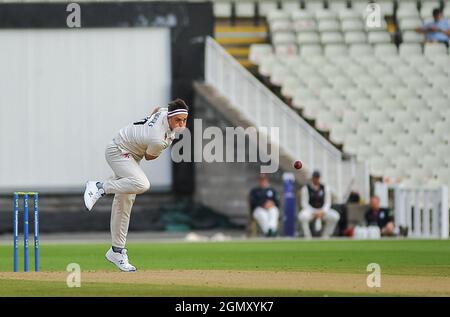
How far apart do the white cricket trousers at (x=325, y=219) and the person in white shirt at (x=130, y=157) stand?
31.4 feet

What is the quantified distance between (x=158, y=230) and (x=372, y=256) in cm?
898

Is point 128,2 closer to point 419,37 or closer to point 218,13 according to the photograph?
point 218,13

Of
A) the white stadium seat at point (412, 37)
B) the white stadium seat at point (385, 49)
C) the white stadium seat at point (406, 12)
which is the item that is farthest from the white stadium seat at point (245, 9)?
the white stadium seat at point (412, 37)

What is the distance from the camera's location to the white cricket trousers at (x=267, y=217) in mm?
24219

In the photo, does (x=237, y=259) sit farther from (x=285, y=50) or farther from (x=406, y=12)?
(x=406, y=12)

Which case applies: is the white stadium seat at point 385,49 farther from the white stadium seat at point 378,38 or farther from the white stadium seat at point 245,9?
the white stadium seat at point 245,9

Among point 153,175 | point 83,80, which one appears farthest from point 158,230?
point 83,80

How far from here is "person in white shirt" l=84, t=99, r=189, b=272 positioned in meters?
14.0

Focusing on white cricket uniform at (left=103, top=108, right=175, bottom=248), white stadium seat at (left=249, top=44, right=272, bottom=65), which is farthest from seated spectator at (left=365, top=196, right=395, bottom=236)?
white cricket uniform at (left=103, top=108, right=175, bottom=248)

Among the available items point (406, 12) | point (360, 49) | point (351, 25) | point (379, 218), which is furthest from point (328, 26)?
point (379, 218)

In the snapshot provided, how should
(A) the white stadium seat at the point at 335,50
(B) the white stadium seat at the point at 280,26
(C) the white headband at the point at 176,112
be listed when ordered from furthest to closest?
(A) the white stadium seat at the point at 335,50 → (B) the white stadium seat at the point at 280,26 → (C) the white headband at the point at 176,112

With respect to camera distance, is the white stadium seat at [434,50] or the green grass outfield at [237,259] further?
the white stadium seat at [434,50]

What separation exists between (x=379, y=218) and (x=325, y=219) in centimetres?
100

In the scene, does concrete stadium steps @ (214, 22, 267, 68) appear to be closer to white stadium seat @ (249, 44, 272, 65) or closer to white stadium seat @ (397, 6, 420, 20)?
white stadium seat @ (249, 44, 272, 65)
